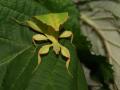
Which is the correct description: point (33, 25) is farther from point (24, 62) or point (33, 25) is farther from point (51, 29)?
point (24, 62)

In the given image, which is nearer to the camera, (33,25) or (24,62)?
(24,62)

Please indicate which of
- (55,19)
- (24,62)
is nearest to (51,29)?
(55,19)

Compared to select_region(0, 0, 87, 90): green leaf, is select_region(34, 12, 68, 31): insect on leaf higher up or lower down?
higher up

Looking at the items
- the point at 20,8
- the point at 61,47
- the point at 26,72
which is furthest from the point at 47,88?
the point at 20,8

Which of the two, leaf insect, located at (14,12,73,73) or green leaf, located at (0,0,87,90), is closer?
green leaf, located at (0,0,87,90)

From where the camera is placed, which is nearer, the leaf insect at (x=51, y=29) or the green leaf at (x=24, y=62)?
the green leaf at (x=24, y=62)
